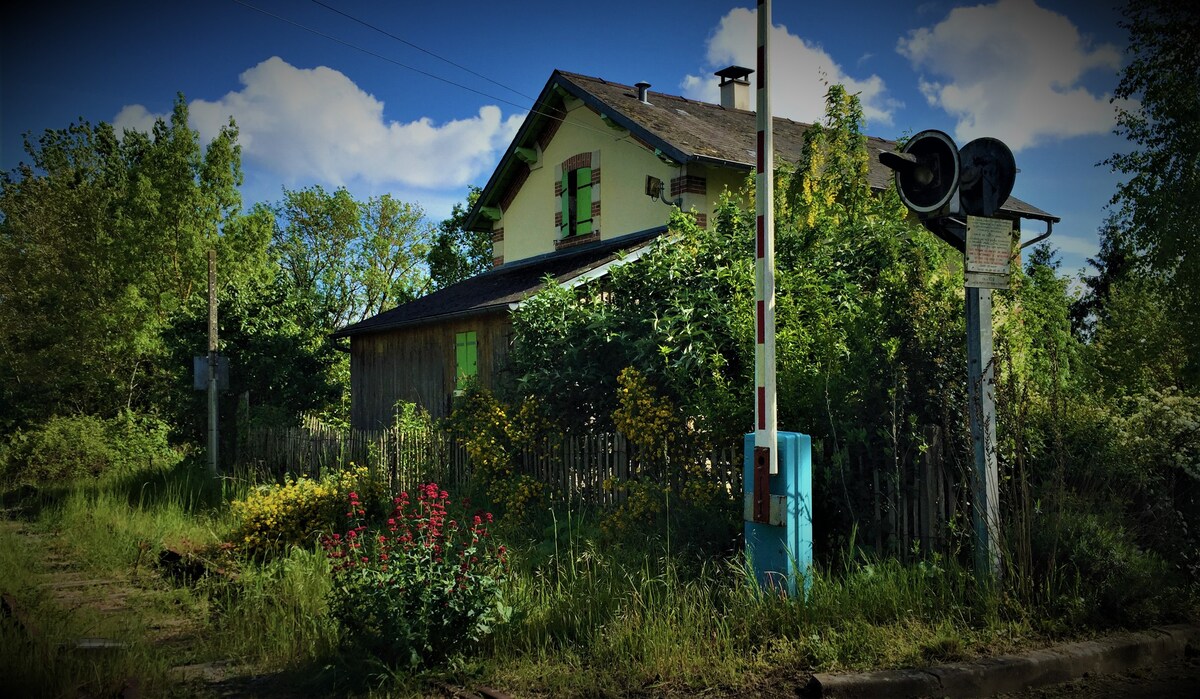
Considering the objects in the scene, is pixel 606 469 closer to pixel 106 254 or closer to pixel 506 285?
pixel 506 285

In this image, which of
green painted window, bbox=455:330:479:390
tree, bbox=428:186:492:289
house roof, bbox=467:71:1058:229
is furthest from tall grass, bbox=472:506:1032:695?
tree, bbox=428:186:492:289

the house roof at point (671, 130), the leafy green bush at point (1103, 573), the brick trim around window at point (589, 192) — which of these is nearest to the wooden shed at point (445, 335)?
the brick trim around window at point (589, 192)

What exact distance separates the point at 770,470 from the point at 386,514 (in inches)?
243

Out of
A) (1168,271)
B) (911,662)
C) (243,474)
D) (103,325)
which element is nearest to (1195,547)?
(911,662)

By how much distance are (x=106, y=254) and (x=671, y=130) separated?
669 inches

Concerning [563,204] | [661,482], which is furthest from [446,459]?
[563,204]

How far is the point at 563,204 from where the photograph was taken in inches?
763

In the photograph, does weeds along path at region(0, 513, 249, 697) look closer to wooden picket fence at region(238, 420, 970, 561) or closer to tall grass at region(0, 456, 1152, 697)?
tall grass at region(0, 456, 1152, 697)

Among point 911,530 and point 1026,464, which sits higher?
point 1026,464

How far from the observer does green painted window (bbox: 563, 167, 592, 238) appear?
18677 millimetres

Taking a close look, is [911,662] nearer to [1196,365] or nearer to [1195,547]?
[1195,547]

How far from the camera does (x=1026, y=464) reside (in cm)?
654

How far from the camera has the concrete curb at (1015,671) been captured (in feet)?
14.6

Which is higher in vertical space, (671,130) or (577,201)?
(671,130)
